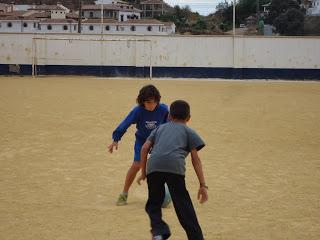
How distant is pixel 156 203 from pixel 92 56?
27411 millimetres

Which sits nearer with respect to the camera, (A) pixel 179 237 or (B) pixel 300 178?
(A) pixel 179 237

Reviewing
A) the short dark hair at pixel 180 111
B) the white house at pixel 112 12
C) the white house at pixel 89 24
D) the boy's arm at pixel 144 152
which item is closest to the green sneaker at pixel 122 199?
the boy's arm at pixel 144 152

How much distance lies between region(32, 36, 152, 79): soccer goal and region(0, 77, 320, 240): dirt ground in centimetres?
1534

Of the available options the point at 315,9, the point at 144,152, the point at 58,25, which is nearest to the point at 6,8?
the point at 58,25

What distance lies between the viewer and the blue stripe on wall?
1217 inches

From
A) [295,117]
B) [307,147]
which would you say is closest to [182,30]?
[295,117]

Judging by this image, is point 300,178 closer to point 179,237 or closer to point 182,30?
point 179,237

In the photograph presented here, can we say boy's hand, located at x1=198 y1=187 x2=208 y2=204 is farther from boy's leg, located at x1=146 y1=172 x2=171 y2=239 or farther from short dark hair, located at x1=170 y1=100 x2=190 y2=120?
short dark hair, located at x1=170 y1=100 x2=190 y2=120

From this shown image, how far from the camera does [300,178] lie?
757 centimetres

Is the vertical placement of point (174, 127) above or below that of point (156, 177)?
above

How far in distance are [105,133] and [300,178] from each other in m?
4.93

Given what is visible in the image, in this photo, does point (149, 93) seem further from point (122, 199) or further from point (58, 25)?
point (58, 25)

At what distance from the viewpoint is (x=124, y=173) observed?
777cm

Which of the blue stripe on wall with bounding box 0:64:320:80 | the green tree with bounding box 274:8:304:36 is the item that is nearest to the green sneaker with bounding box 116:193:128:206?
the blue stripe on wall with bounding box 0:64:320:80
